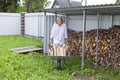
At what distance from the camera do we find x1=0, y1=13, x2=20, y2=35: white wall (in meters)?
17.9

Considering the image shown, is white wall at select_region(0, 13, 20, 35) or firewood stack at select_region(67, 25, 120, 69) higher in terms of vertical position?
white wall at select_region(0, 13, 20, 35)

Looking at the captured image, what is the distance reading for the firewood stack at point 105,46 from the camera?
897 cm

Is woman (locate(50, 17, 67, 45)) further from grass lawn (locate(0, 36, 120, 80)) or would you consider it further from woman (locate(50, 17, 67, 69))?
grass lawn (locate(0, 36, 120, 80))

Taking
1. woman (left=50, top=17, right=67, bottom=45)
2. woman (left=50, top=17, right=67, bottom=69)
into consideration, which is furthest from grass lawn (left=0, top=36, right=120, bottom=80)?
woman (left=50, top=17, right=67, bottom=45)

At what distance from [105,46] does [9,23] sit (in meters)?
10.0

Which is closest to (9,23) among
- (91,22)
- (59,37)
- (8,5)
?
(8,5)

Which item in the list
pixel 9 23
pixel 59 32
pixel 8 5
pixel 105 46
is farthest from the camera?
pixel 8 5

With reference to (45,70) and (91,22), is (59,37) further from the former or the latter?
(91,22)

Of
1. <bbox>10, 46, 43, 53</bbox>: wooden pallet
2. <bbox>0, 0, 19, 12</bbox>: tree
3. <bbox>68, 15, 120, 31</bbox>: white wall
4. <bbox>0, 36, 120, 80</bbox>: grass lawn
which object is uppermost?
<bbox>0, 0, 19, 12</bbox>: tree

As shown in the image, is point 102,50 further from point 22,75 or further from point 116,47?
point 22,75

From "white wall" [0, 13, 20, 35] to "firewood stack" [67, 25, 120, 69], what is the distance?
816cm

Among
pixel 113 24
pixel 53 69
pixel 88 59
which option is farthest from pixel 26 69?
pixel 113 24

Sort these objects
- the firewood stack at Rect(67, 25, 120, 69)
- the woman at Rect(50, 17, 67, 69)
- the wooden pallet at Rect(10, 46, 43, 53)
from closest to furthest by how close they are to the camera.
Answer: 1. the woman at Rect(50, 17, 67, 69)
2. the firewood stack at Rect(67, 25, 120, 69)
3. the wooden pallet at Rect(10, 46, 43, 53)

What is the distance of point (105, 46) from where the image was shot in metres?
9.40
